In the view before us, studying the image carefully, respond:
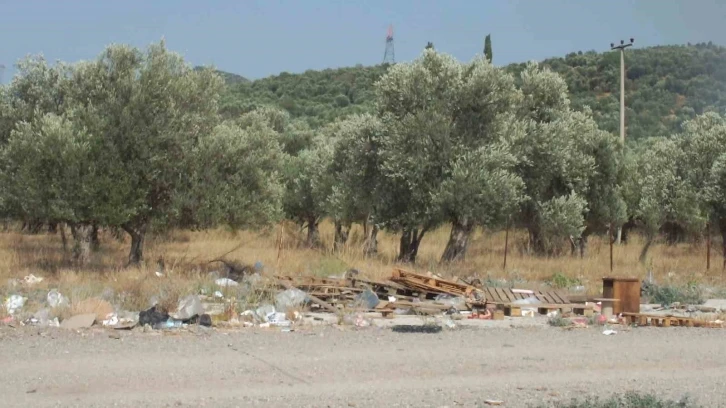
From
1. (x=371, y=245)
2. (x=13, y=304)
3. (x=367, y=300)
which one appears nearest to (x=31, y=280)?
(x=13, y=304)

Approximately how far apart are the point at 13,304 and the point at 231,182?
24.5 feet

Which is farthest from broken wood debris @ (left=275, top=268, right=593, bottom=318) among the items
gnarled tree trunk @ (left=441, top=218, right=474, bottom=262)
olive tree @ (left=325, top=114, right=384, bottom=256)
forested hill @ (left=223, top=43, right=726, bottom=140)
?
forested hill @ (left=223, top=43, right=726, bottom=140)

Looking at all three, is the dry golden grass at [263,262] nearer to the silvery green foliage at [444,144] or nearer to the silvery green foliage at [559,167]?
the silvery green foliage at [559,167]

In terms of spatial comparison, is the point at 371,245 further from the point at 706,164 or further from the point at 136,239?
the point at 706,164

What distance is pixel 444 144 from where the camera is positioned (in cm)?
2209

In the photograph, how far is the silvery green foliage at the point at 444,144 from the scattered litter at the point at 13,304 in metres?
10.6

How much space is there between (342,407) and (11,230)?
26.9 metres

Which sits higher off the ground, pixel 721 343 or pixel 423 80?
pixel 423 80

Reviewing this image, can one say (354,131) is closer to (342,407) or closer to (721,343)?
(721,343)

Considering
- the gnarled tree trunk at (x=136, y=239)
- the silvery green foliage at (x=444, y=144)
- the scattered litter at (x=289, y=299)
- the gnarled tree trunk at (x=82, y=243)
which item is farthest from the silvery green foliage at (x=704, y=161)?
the gnarled tree trunk at (x=82, y=243)

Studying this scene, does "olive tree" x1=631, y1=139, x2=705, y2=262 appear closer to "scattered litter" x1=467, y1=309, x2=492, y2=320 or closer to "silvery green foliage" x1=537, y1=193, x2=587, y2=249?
"silvery green foliage" x1=537, y1=193, x2=587, y2=249

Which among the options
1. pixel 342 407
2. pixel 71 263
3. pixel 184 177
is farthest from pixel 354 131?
pixel 342 407

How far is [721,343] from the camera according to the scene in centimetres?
1181

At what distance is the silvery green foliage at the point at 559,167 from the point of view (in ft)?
82.1
